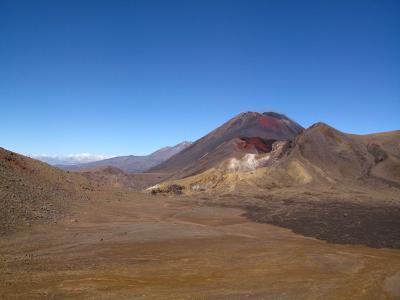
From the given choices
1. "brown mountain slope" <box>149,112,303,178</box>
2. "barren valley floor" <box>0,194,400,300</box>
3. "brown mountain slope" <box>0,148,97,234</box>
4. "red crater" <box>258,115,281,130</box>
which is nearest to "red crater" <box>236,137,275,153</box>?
"brown mountain slope" <box>149,112,303,178</box>

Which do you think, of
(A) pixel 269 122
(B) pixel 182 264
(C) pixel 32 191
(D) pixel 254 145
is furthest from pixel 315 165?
(A) pixel 269 122

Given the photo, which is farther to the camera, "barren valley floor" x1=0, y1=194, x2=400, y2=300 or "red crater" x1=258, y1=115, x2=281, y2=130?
"red crater" x1=258, y1=115, x2=281, y2=130

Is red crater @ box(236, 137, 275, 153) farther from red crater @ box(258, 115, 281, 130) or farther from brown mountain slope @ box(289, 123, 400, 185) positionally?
red crater @ box(258, 115, 281, 130)

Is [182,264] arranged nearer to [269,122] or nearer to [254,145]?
[254,145]

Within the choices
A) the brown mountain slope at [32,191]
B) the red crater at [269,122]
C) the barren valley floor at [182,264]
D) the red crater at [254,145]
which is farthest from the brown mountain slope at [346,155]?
the red crater at [269,122]

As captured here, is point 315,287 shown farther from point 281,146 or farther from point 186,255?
point 281,146
